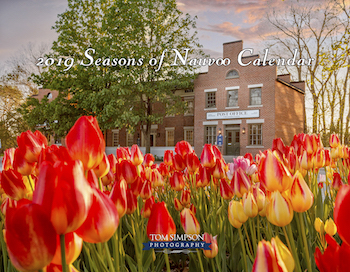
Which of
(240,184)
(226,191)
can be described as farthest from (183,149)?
(240,184)

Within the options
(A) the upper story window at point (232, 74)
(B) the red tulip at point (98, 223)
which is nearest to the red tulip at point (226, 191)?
(B) the red tulip at point (98, 223)

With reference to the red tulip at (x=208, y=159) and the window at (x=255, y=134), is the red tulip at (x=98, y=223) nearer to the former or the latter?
the red tulip at (x=208, y=159)

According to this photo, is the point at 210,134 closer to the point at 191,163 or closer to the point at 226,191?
the point at 191,163

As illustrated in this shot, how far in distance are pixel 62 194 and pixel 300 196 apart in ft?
2.08

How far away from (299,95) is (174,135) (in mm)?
12078

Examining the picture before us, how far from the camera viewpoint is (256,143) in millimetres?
21984

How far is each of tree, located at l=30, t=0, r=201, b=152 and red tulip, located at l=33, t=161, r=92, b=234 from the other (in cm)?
1846

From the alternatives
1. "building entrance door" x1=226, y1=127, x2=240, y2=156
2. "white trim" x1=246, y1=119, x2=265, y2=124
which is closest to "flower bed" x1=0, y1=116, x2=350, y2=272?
"white trim" x1=246, y1=119, x2=265, y2=124

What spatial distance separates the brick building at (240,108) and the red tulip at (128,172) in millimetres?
19778

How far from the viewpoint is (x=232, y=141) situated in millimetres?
22938

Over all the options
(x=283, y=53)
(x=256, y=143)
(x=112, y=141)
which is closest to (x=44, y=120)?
(x=112, y=141)

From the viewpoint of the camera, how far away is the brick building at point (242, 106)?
21.8 metres

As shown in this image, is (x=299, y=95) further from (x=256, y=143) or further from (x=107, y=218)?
(x=107, y=218)

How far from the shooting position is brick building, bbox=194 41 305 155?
2181 cm
